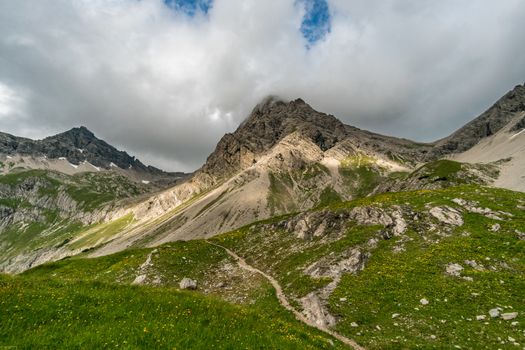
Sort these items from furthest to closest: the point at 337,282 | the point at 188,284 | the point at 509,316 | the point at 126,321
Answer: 1. the point at 188,284
2. the point at 337,282
3. the point at 509,316
4. the point at 126,321

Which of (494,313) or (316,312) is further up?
(316,312)

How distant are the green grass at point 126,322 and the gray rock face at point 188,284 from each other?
23085mm

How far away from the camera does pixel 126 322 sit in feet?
48.5

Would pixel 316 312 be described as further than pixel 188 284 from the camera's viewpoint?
No

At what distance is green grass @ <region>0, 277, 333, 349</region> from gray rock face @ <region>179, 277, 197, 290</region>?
23.1m

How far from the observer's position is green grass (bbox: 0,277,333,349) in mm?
12273

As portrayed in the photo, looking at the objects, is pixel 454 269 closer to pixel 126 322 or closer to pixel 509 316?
pixel 509 316

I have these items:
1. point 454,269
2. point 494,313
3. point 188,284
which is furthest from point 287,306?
point 454,269

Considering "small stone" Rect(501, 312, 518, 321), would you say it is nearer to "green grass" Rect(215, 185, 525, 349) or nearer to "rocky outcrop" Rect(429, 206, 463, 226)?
"green grass" Rect(215, 185, 525, 349)

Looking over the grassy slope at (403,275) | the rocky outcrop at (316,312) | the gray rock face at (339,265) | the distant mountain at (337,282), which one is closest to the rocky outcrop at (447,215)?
the distant mountain at (337,282)

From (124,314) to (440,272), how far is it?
32543 mm

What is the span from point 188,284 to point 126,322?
101 ft

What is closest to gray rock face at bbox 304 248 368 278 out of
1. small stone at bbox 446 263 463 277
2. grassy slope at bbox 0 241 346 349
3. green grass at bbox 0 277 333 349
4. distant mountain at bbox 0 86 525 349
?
distant mountain at bbox 0 86 525 349

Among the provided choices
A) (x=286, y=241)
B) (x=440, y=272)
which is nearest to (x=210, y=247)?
(x=286, y=241)
